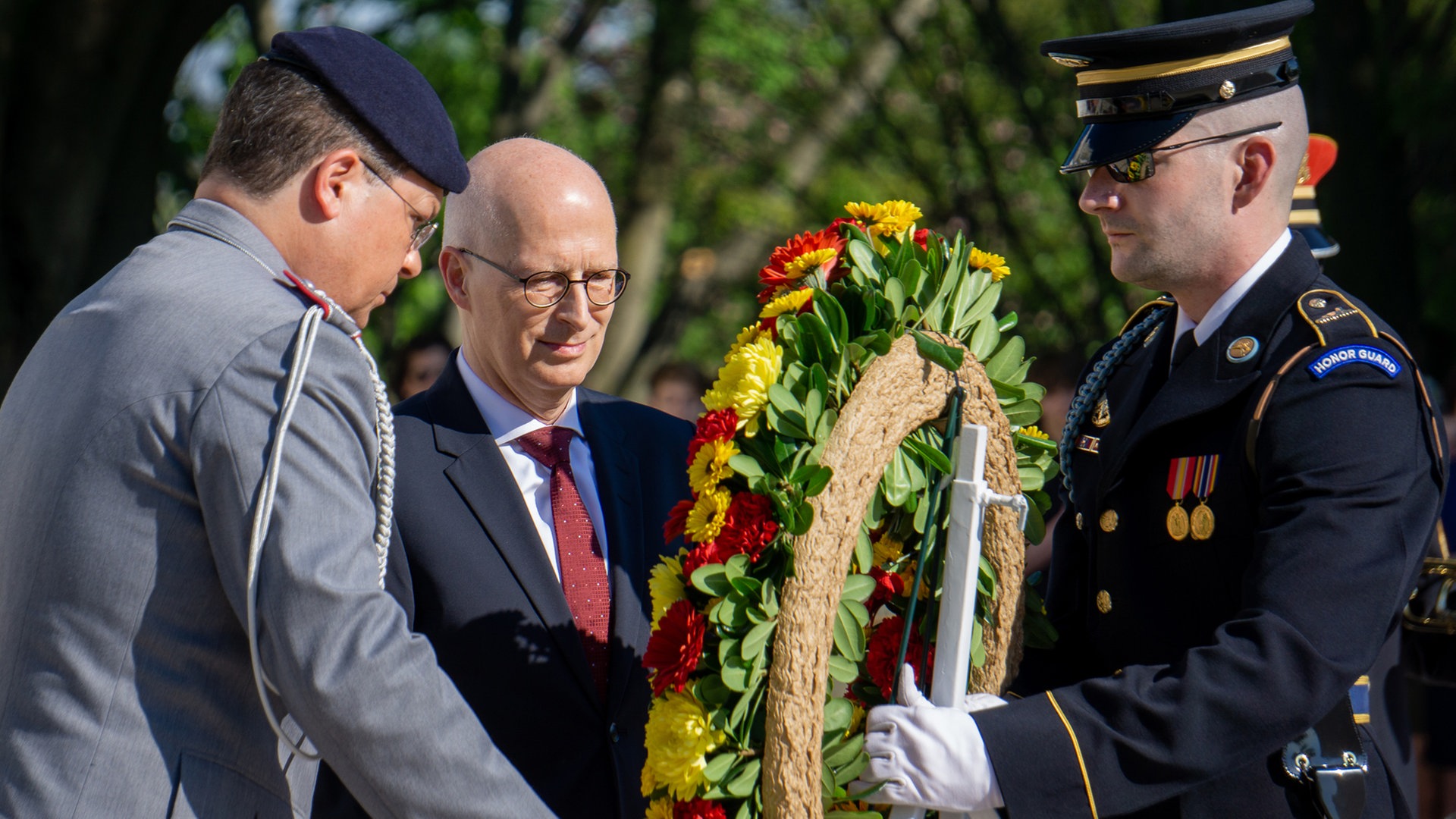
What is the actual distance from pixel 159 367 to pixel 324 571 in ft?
1.08

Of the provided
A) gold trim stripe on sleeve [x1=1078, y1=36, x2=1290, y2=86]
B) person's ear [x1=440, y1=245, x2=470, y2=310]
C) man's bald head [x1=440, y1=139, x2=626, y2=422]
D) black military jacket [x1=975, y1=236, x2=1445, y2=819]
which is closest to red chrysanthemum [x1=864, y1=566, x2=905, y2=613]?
black military jacket [x1=975, y1=236, x2=1445, y2=819]

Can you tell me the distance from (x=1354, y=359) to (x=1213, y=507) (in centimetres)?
31

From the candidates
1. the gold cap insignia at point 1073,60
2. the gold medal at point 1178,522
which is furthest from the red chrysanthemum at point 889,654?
the gold cap insignia at point 1073,60

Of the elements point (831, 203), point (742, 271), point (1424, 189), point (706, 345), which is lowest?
point (706, 345)

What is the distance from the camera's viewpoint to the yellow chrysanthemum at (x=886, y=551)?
216 centimetres

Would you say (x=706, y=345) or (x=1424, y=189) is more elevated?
(x=1424, y=189)

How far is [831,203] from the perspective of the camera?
11594 mm

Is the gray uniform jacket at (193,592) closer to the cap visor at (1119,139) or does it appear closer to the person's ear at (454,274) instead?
the person's ear at (454,274)

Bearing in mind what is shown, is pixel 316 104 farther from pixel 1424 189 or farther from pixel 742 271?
pixel 742 271

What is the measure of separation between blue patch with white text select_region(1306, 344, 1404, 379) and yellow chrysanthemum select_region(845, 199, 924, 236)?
658 millimetres

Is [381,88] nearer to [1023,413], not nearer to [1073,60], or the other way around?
[1023,413]

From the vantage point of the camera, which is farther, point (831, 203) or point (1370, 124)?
point (831, 203)

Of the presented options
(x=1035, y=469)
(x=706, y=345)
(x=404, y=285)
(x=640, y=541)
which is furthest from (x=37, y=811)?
(x=706, y=345)

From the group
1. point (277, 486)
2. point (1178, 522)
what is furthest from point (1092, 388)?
point (277, 486)
